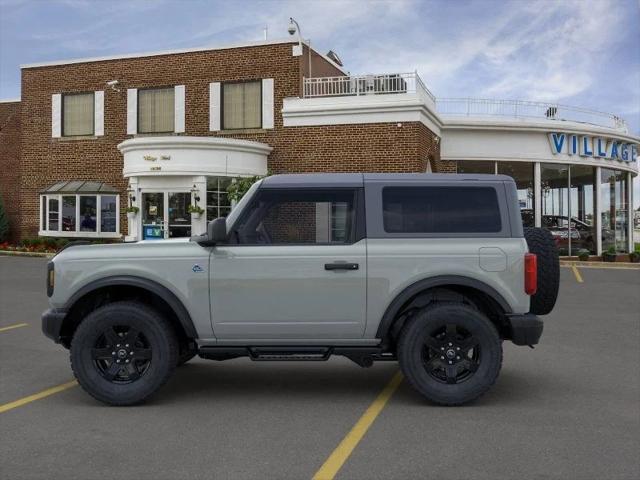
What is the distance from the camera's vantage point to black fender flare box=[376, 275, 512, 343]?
18.9 ft

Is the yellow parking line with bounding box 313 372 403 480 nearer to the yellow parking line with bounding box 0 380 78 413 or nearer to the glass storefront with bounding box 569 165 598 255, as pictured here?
the yellow parking line with bounding box 0 380 78 413

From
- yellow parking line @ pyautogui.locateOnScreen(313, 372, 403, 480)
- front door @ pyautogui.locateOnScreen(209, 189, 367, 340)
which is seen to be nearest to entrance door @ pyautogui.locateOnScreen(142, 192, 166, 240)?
yellow parking line @ pyautogui.locateOnScreen(313, 372, 403, 480)

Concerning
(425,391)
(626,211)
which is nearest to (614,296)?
(425,391)

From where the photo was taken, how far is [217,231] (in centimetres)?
571

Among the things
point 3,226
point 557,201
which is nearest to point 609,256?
point 557,201

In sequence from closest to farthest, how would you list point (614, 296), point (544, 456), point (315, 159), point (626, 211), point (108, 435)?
1. point (544, 456)
2. point (108, 435)
3. point (614, 296)
4. point (315, 159)
5. point (626, 211)

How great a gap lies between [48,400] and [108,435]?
53.0 inches

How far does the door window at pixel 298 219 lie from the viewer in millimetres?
5906

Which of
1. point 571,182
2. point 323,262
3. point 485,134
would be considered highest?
point 485,134

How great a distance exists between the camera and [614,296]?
14352 mm

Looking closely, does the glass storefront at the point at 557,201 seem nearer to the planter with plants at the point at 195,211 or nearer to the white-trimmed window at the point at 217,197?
the white-trimmed window at the point at 217,197

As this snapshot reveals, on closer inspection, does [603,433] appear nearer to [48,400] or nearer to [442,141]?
[48,400]

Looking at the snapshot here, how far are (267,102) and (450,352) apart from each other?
777 inches

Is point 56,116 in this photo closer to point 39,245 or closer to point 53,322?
point 39,245
